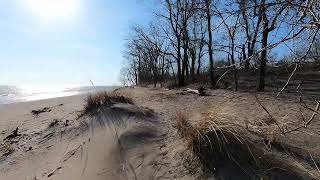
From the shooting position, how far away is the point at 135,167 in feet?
22.4

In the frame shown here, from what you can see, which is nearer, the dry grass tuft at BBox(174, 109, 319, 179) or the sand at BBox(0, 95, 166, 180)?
the dry grass tuft at BBox(174, 109, 319, 179)

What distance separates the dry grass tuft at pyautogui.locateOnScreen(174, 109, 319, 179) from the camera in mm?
5789

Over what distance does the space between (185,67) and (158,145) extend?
27737mm

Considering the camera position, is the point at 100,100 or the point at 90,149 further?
the point at 100,100

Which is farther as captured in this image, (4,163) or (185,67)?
(185,67)

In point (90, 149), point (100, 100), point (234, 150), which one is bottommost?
point (90, 149)

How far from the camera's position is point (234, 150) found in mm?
6176

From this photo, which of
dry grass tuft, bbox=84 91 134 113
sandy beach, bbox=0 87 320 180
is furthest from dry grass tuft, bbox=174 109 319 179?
dry grass tuft, bbox=84 91 134 113

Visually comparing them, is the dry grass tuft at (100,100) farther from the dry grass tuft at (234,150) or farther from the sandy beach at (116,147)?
the dry grass tuft at (234,150)

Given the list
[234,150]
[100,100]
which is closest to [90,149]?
[234,150]

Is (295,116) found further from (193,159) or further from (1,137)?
(1,137)

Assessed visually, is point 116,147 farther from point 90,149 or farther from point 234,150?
point 234,150

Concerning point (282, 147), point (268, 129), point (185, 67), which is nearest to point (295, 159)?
point (282, 147)

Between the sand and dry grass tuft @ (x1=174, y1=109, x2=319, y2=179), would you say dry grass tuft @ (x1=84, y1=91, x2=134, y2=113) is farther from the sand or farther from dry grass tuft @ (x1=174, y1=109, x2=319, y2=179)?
dry grass tuft @ (x1=174, y1=109, x2=319, y2=179)
